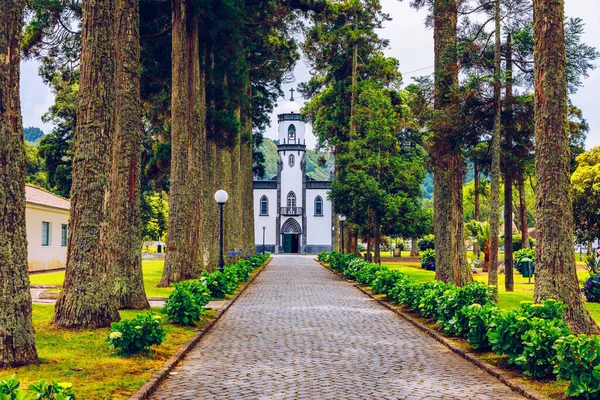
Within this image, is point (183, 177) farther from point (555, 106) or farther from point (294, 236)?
point (294, 236)

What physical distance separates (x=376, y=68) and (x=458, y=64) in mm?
16482

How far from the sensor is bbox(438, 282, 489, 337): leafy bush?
35.0ft

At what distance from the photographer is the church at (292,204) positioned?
252 ft

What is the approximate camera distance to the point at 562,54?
1120 cm

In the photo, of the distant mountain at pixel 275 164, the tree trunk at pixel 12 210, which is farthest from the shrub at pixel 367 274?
the distant mountain at pixel 275 164

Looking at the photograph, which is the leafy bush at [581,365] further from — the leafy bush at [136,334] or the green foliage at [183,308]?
the green foliage at [183,308]

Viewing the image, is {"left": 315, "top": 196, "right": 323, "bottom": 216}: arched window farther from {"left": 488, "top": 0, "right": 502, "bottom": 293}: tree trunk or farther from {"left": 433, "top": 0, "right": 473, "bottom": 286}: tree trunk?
{"left": 433, "top": 0, "right": 473, "bottom": 286}: tree trunk

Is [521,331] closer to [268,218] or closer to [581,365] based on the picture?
[581,365]

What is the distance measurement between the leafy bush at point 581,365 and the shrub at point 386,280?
10628 mm

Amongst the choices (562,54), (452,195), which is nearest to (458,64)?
(452,195)

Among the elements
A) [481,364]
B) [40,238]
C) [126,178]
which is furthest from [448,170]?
[40,238]

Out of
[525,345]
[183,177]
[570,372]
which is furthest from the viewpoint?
[183,177]

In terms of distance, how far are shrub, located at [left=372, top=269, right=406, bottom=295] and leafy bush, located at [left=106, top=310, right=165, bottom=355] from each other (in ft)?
31.7

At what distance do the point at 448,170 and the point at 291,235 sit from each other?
61.1 metres
